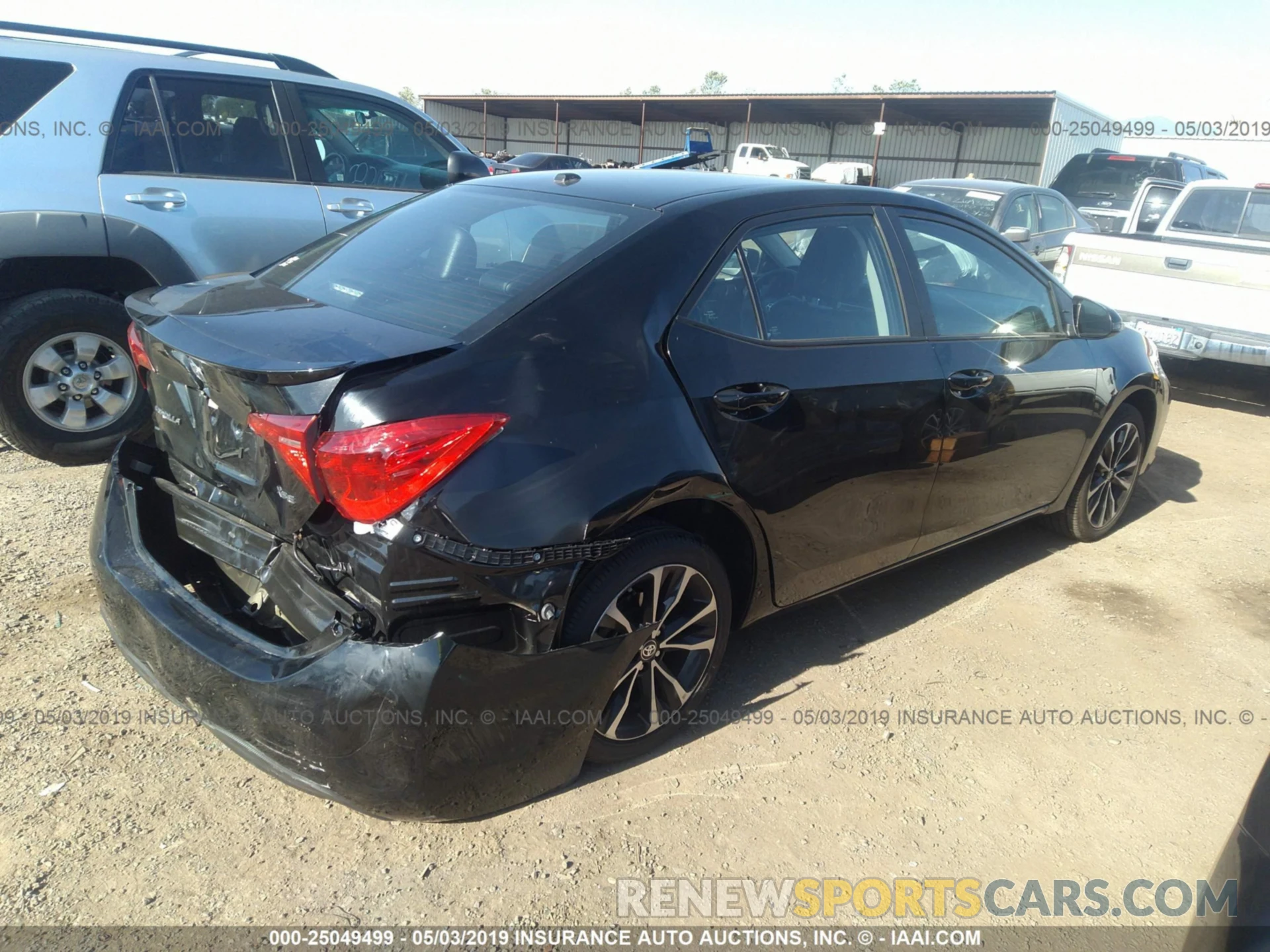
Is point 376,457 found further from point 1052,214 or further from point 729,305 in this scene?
point 1052,214

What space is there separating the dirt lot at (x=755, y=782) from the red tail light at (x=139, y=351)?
3.42 feet

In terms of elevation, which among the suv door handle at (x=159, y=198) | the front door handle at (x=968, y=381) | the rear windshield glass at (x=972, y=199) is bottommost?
the rear windshield glass at (x=972, y=199)

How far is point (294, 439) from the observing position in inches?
85.4

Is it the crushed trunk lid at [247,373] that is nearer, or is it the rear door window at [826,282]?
the crushed trunk lid at [247,373]

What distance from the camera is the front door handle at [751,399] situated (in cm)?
272

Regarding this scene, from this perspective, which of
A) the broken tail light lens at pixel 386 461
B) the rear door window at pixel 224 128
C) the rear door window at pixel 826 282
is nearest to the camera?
the broken tail light lens at pixel 386 461

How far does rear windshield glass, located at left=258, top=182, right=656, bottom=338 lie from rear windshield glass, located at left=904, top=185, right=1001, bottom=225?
7.96 metres

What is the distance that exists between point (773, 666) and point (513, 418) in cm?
167

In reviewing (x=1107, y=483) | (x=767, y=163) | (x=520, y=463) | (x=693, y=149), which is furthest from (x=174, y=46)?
(x=693, y=149)

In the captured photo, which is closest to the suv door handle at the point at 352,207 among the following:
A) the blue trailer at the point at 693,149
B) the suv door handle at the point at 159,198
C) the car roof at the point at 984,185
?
the suv door handle at the point at 159,198

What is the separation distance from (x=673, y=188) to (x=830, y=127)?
38.6 metres

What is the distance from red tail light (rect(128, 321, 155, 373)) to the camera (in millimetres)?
2732

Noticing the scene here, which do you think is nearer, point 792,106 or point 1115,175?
point 1115,175

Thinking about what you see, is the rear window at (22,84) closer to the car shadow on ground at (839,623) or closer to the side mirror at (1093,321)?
the car shadow on ground at (839,623)
